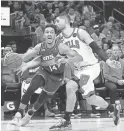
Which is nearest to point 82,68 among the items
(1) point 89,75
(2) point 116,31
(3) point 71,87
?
(1) point 89,75

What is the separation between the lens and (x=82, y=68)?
232 inches

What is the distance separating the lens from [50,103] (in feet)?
28.1

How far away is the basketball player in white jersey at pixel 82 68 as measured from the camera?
5.64 m

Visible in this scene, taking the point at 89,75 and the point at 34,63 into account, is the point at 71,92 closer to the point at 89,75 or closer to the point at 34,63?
the point at 89,75

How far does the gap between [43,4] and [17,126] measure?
7432 millimetres

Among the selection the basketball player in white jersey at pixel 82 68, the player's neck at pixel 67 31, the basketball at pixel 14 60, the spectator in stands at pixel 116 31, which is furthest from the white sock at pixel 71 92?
the spectator in stands at pixel 116 31

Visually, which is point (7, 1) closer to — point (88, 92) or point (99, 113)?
point (99, 113)

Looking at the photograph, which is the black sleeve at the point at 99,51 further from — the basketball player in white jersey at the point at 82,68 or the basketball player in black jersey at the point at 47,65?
the basketball player in black jersey at the point at 47,65

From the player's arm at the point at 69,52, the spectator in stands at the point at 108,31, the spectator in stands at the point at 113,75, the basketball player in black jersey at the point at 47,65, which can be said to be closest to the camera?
the player's arm at the point at 69,52

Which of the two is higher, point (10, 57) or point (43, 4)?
point (43, 4)

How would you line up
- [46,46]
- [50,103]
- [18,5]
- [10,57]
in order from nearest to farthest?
[46,46], [10,57], [50,103], [18,5]

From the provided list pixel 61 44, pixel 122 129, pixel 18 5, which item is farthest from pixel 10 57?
pixel 18 5

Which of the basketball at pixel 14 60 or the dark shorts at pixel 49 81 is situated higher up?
the basketball at pixel 14 60

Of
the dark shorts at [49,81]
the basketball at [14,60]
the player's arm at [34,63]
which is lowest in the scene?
the dark shorts at [49,81]
